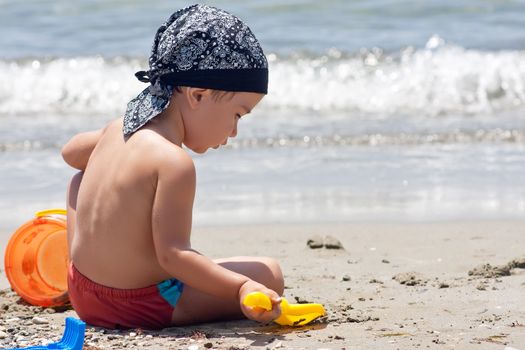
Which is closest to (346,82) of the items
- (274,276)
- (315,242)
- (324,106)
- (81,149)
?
(324,106)

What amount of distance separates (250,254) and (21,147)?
310 cm

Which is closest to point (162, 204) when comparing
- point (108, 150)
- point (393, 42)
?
point (108, 150)

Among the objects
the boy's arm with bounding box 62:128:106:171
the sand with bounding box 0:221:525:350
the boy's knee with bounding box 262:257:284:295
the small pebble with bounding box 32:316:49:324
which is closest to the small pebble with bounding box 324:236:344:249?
the sand with bounding box 0:221:525:350

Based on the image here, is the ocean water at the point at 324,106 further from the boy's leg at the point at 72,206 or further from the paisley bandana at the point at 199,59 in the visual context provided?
the paisley bandana at the point at 199,59

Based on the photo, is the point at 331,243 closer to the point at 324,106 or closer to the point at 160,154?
the point at 160,154

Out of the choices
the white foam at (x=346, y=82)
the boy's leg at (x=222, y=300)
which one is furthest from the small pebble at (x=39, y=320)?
the white foam at (x=346, y=82)

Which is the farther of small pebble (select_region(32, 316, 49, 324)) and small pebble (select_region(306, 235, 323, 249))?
small pebble (select_region(306, 235, 323, 249))

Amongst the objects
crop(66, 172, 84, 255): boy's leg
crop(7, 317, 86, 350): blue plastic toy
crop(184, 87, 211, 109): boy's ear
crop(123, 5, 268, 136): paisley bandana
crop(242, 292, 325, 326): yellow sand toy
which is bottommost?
crop(242, 292, 325, 326): yellow sand toy

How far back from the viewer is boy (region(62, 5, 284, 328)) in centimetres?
311

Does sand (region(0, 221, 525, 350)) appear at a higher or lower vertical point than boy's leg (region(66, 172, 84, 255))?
lower

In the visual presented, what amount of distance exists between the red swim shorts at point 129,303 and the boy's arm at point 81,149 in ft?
1.49

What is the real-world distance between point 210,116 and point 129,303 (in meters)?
0.65

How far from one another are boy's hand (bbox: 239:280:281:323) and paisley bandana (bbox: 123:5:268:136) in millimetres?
604

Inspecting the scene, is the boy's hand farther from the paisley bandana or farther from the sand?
the paisley bandana
